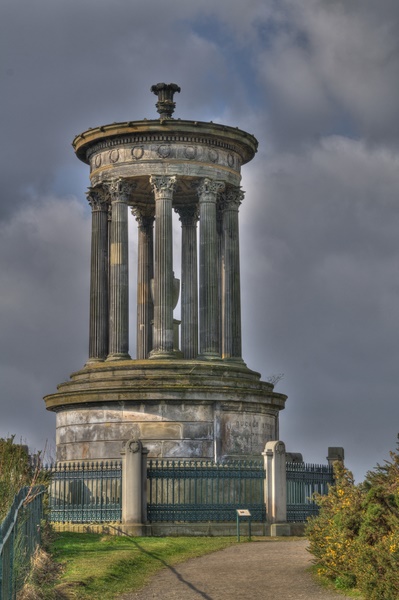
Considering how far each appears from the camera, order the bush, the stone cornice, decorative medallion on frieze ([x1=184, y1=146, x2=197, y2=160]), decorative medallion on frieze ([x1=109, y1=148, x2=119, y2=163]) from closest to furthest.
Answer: the bush → the stone cornice → decorative medallion on frieze ([x1=184, y1=146, x2=197, y2=160]) → decorative medallion on frieze ([x1=109, y1=148, x2=119, y2=163])

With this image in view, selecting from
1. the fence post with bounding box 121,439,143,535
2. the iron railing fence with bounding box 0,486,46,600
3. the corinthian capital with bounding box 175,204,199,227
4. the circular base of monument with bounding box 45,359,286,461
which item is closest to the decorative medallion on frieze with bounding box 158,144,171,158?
the corinthian capital with bounding box 175,204,199,227

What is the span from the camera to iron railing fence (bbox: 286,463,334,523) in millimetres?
34531

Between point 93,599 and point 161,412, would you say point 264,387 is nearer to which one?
point 161,412

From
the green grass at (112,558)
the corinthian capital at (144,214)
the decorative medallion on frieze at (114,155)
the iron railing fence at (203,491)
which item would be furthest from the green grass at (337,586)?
the corinthian capital at (144,214)

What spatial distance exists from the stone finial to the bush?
73.4 feet

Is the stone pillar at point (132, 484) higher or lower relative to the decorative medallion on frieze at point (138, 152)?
lower

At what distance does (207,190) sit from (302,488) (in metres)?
11.0

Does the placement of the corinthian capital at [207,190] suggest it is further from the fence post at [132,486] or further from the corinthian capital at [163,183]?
the fence post at [132,486]

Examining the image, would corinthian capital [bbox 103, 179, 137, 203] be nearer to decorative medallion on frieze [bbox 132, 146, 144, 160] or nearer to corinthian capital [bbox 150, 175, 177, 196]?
decorative medallion on frieze [bbox 132, 146, 144, 160]

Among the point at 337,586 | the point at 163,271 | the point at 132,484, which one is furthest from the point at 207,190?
the point at 337,586

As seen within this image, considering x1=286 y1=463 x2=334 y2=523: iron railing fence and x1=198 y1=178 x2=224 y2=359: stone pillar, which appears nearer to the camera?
x1=286 y1=463 x2=334 y2=523: iron railing fence

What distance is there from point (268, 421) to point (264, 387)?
46.3 inches

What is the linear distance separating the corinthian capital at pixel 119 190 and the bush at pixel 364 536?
64.5 feet

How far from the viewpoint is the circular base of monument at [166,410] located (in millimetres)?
36156
